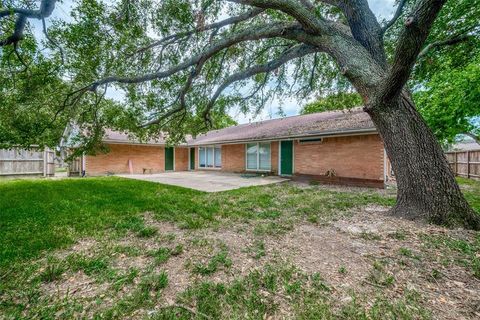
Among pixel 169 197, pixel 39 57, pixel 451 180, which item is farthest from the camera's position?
pixel 169 197

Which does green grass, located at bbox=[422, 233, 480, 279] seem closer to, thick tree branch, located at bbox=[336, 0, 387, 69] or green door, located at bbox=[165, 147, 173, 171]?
thick tree branch, located at bbox=[336, 0, 387, 69]

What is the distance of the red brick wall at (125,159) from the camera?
13.6 m

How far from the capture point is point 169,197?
6.35 metres

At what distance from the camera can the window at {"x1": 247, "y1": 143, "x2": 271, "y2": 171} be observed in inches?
513

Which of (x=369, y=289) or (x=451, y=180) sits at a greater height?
(x=451, y=180)

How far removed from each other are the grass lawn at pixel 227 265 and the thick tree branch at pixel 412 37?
2.48 m

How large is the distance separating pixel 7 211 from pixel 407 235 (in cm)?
777

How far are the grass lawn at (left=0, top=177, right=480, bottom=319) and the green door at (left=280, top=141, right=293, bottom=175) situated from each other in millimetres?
7110

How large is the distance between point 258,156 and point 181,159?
299 inches

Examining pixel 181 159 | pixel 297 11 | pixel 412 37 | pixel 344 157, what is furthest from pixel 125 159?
pixel 412 37

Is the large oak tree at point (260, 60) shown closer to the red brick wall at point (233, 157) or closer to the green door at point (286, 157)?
the green door at point (286, 157)

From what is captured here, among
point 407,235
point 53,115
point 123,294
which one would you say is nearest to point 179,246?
point 123,294

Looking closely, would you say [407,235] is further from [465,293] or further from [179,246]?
[179,246]

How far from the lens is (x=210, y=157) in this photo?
16922mm
